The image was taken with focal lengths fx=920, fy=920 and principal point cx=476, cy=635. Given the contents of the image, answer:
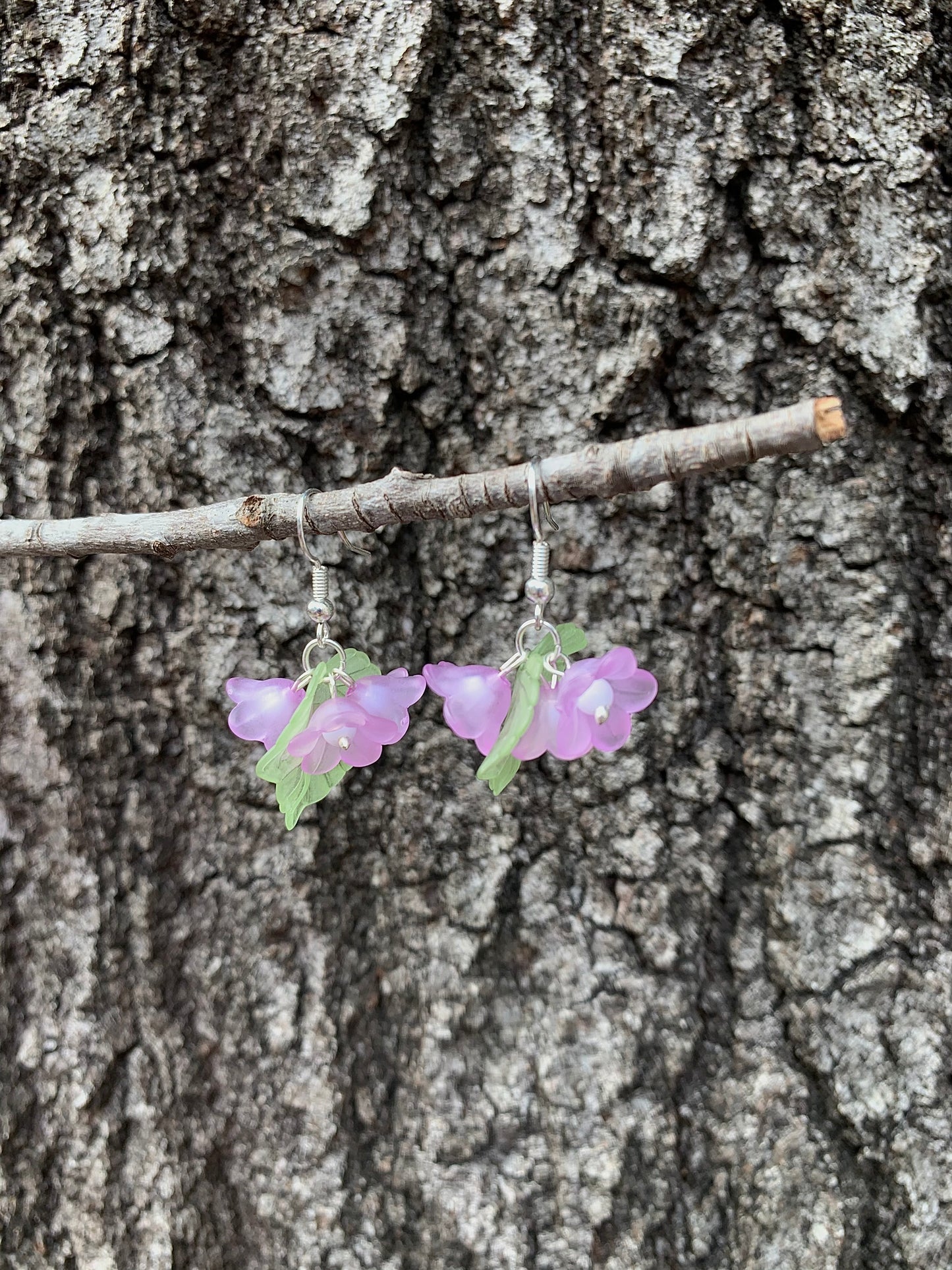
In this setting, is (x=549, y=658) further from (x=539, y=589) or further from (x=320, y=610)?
(x=320, y=610)

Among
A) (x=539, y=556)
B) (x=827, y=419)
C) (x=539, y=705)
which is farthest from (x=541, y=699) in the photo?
(x=827, y=419)

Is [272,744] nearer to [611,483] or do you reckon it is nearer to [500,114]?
[611,483]

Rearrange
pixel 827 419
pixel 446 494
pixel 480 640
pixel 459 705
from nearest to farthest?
pixel 827 419, pixel 446 494, pixel 459 705, pixel 480 640

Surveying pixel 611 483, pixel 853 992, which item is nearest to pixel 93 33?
pixel 611 483

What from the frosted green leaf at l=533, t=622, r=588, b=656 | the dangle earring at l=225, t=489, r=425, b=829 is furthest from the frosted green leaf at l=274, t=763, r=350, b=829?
the frosted green leaf at l=533, t=622, r=588, b=656

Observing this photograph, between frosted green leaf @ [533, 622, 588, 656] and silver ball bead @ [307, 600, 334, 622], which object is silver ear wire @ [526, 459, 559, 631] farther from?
silver ball bead @ [307, 600, 334, 622]

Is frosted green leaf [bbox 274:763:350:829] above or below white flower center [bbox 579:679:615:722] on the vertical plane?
below
